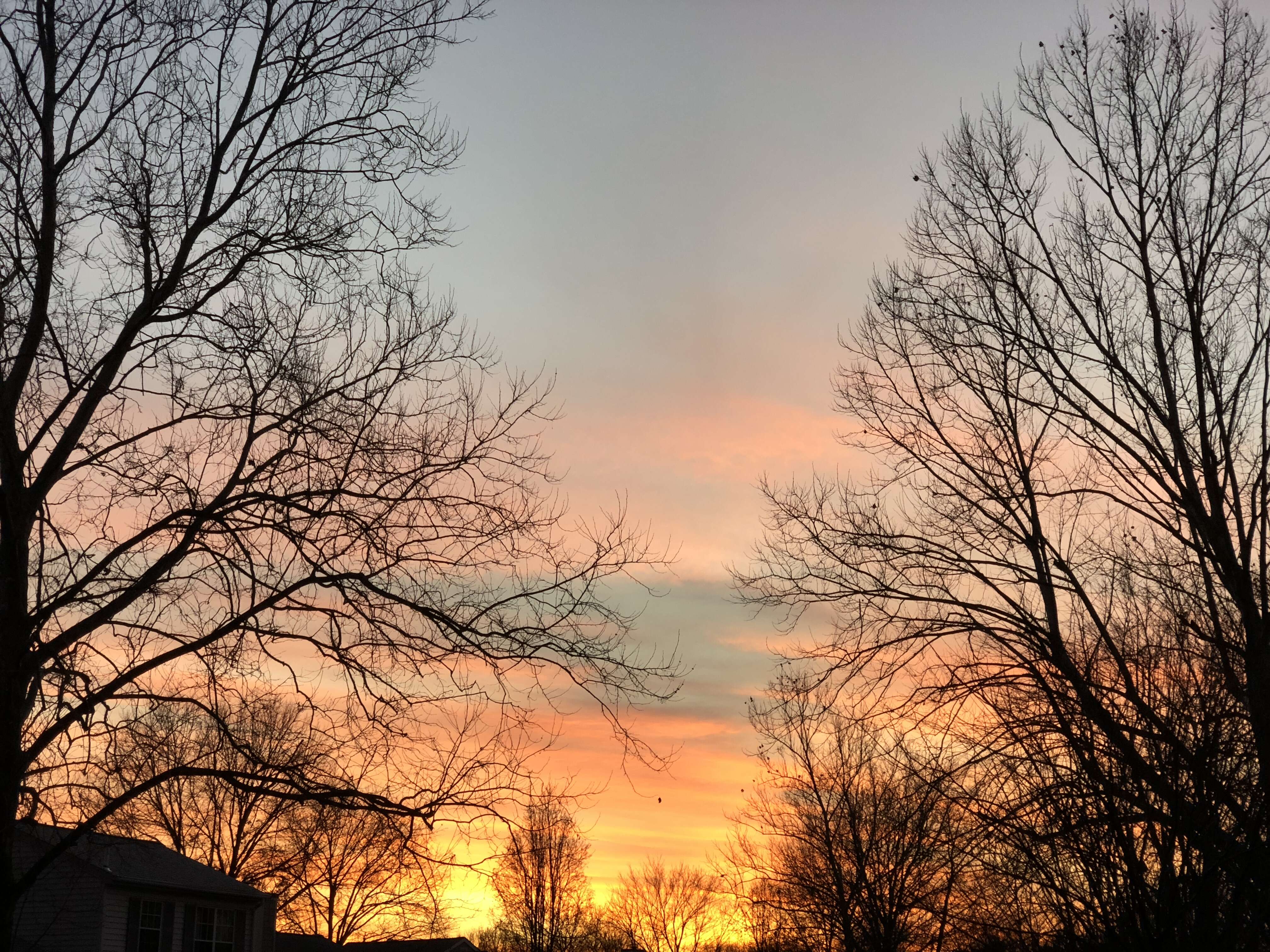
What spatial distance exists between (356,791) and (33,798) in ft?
8.26

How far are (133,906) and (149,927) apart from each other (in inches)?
30.4

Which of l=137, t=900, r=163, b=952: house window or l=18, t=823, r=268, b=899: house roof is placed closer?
l=18, t=823, r=268, b=899: house roof

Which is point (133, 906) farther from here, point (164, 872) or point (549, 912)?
point (549, 912)

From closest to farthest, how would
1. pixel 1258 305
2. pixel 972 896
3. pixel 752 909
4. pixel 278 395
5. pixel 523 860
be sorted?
pixel 278 395, pixel 523 860, pixel 1258 305, pixel 972 896, pixel 752 909

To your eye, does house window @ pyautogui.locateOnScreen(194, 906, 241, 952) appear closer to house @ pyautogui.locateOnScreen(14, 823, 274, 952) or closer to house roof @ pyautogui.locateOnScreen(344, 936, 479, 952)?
house @ pyautogui.locateOnScreen(14, 823, 274, 952)

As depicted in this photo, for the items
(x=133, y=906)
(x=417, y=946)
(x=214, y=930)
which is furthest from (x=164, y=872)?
(x=417, y=946)

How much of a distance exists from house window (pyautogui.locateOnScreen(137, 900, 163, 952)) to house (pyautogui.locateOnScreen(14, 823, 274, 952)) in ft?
0.05

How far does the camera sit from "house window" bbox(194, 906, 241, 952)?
88.7ft

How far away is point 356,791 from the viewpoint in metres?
8.26

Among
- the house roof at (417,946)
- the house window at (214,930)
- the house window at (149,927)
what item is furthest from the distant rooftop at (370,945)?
the house window at (149,927)

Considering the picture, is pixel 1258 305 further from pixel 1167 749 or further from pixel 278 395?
pixel 278 395

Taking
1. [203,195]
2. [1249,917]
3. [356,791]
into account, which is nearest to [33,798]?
[356,791]

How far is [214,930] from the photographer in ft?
90.3

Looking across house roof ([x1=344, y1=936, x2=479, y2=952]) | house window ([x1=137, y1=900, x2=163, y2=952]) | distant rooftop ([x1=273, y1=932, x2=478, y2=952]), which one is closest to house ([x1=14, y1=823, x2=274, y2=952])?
house window ([x1=137, y1=900, x2=163, y2=952])
